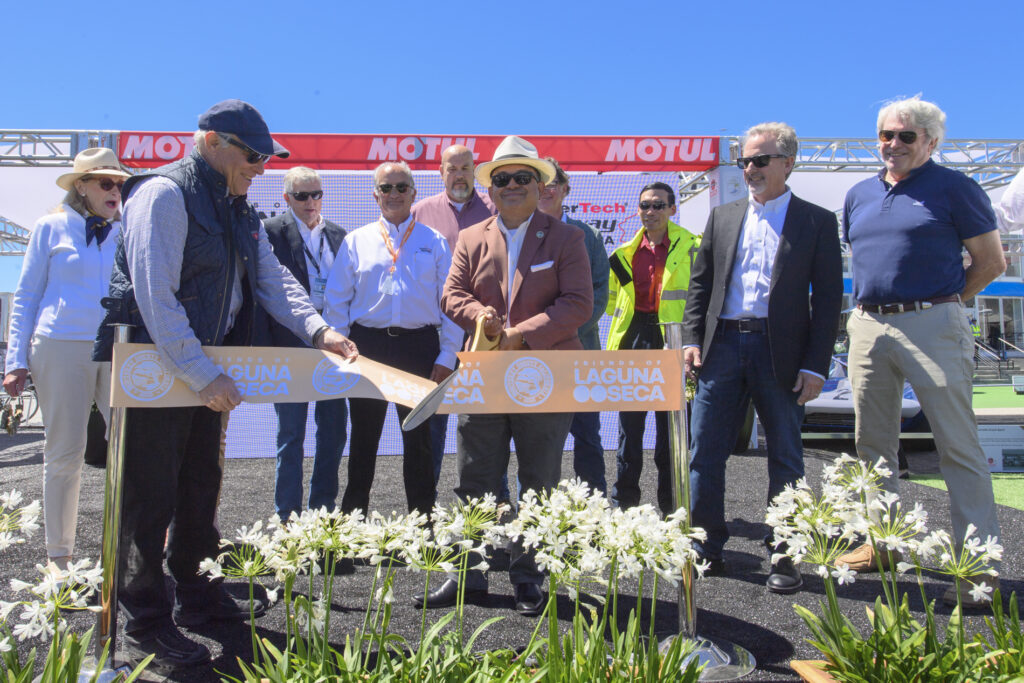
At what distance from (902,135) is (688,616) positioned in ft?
8.23

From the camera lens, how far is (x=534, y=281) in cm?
323

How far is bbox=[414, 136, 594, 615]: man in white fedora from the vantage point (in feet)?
10.5

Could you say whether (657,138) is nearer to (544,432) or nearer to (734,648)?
(544,432)

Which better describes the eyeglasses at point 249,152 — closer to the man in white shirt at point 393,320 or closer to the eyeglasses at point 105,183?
the man in white shirt at point 393,320

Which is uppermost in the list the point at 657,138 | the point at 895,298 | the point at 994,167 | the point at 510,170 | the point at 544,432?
the point at 994,167

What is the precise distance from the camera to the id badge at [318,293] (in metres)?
4.55

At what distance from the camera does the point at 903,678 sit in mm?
1811

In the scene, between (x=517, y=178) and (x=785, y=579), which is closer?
(x=517, y=178)

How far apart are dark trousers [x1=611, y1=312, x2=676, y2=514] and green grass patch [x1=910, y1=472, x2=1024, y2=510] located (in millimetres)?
2287

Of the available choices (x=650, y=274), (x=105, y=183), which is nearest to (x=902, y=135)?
(x=650, y=274)

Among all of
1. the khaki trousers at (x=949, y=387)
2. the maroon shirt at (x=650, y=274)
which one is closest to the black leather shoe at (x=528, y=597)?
the khaki trousers at (x=949, y=387)

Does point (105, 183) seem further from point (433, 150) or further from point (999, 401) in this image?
point (999, 401)

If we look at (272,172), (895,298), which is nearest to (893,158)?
(895,298)

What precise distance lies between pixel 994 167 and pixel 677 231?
9.11 metres
